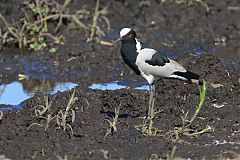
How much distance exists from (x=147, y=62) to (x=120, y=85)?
2.23 meters

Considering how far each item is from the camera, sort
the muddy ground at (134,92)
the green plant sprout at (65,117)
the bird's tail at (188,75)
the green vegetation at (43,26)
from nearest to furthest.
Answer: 1. the muddy ground at (134,92)
2. the green plant sprout at (65,117)
3. the bird's tail at (188,75)
4. the green vegetation at (43,26)

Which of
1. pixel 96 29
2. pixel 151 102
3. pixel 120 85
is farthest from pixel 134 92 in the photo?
pixel 96 29

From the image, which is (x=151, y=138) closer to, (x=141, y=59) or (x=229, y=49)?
(x=141, y=59)

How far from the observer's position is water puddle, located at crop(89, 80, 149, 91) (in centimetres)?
988

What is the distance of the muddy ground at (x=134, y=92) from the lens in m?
7.27

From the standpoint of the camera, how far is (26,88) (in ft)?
32.7

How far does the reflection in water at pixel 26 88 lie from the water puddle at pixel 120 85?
288 millimetres

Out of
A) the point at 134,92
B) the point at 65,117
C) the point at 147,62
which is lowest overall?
the point at 134,92

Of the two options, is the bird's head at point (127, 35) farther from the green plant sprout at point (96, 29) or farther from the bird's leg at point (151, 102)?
the green plant sprout at point (96, 29)

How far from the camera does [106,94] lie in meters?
8.88

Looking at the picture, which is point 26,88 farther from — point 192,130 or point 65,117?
point 192,130

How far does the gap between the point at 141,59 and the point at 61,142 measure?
1145 millimetres

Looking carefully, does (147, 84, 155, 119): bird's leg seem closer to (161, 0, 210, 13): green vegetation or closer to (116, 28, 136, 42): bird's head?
(116, 28, 136, 42): bird's head

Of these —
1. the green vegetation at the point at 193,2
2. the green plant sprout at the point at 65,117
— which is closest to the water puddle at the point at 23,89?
the green plant sprout at the point at 65,117
